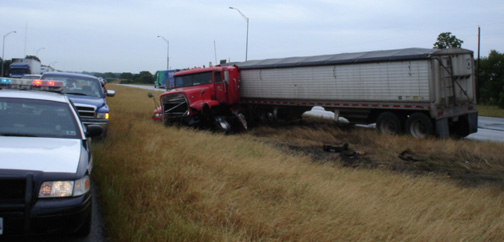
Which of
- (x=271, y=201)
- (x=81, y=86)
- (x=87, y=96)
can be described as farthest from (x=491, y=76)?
(x=271, y=201)

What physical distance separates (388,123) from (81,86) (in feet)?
32.5

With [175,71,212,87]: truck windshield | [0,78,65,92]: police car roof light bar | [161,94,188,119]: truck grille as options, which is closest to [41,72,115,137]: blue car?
[161,94,188,119]: truck grille

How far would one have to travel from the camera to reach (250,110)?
19906 millimetres

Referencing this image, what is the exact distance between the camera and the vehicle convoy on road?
13.8m

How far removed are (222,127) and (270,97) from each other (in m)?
3.41

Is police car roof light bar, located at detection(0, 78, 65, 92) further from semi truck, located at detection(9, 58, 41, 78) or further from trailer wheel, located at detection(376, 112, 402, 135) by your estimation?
semi truck, located at detection(9, 58, 41, 78)

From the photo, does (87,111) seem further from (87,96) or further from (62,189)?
(62,189)

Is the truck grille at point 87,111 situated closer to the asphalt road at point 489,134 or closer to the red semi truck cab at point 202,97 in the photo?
the red semi truck cab at point 202,97

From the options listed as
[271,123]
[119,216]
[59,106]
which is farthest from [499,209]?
[271,123]

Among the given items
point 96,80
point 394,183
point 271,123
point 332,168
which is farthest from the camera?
point 271,123

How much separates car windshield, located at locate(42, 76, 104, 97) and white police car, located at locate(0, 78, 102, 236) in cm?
729

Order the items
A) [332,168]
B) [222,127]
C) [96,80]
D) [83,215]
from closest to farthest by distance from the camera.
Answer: [83,215], [332,168], [96,80], [222,127]

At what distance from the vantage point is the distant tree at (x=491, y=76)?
45.6 metres

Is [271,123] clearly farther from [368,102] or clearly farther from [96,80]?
[96,80]
